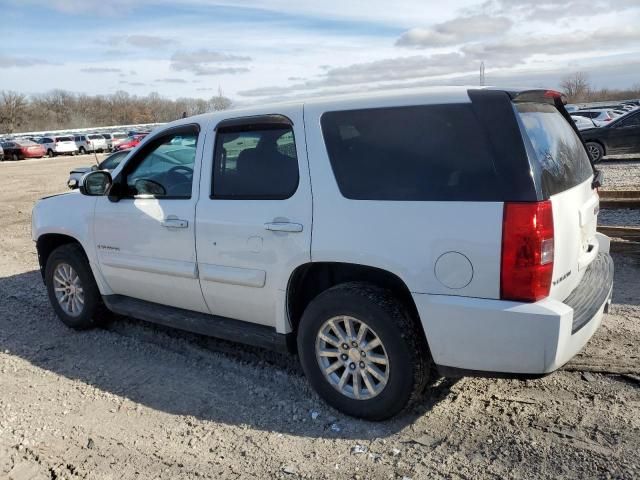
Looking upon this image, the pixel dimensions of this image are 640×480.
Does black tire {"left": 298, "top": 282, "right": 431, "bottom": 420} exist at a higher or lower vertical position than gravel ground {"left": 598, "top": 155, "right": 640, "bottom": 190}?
higher

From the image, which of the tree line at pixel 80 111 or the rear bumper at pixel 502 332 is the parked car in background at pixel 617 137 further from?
the tree line at pixel 80 111

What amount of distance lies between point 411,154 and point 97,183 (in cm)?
281

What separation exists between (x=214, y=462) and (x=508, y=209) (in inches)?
83.1

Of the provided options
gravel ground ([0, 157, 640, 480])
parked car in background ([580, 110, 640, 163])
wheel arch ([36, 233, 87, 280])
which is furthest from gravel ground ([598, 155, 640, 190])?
wheel arch ([36, 233, 87, 280])

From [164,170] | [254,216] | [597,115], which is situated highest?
[164,170]

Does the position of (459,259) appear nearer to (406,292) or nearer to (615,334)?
(406,292)

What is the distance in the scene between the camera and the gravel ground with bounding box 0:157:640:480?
316 centimetres

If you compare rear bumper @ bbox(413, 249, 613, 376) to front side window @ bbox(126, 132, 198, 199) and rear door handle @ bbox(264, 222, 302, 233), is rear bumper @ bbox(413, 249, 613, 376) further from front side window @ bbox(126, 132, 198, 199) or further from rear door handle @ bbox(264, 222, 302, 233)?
front side window @ bbox(126, 132, 198, 199)

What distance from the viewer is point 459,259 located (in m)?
3.08

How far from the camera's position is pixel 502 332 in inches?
120

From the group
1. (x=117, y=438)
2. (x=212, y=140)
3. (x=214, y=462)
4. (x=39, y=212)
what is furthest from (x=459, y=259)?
(x=39, y=212)

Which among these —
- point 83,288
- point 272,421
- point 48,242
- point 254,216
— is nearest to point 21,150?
point 48,242

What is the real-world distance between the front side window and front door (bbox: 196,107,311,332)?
26 cm

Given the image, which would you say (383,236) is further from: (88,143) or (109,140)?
(109,140)
